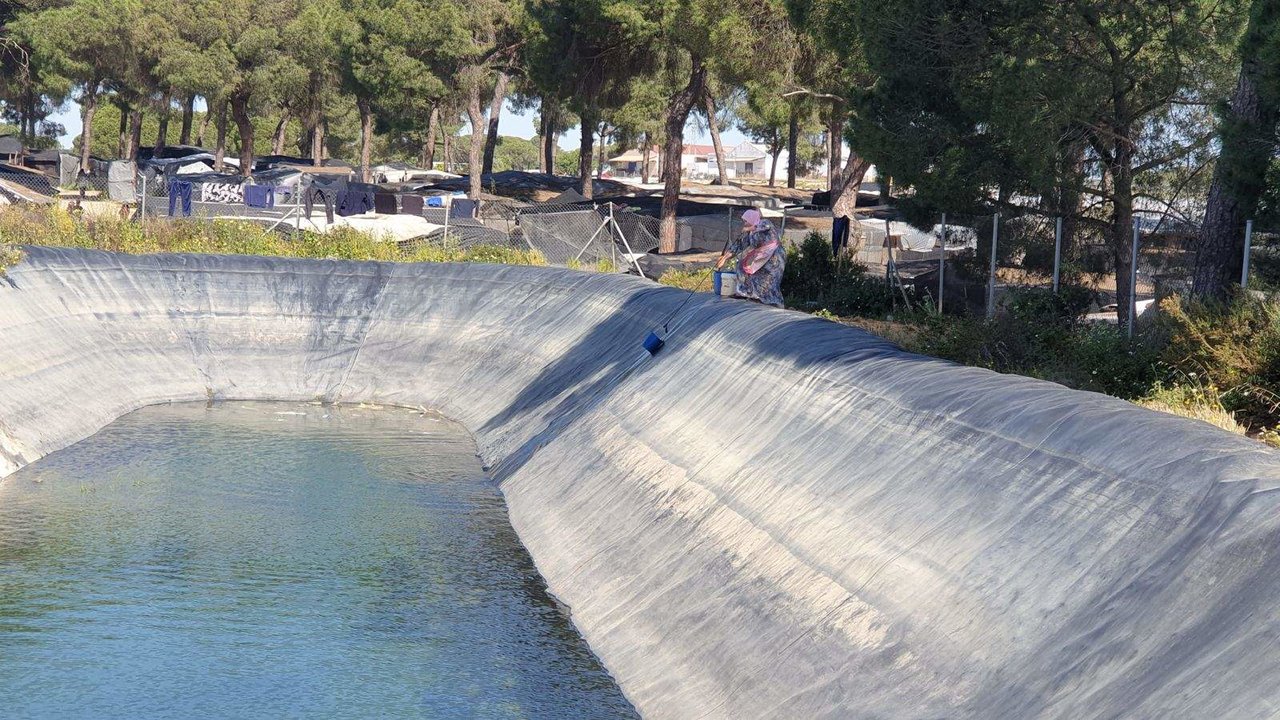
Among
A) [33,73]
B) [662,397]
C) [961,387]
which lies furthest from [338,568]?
[33,73]

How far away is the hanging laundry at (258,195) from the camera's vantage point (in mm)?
41938

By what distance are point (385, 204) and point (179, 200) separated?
11.1 meters

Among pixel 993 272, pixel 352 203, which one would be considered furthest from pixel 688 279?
pixel 352 203

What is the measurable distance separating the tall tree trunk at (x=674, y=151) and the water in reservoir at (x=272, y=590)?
21.0 metres

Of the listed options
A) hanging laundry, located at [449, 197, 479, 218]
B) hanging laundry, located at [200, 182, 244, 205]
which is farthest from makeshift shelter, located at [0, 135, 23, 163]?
hanging laundry, located at [449, 197, 479, 218]

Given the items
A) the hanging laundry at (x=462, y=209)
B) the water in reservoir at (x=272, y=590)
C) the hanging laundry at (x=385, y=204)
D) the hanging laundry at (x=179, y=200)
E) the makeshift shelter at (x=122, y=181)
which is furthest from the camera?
the makeshift shelter at (x=122, y=181)

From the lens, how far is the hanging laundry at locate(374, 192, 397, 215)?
47.1 meters

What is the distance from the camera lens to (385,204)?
47531 millimetres

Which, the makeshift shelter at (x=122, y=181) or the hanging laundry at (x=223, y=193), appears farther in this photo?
the makeshift shelter at (x=122, y=181)

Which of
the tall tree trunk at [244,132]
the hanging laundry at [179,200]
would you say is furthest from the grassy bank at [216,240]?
the tall tree trunk at [244,132]

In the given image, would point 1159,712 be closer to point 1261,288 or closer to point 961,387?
point 961,387

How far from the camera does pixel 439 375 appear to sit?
2564 centimetres

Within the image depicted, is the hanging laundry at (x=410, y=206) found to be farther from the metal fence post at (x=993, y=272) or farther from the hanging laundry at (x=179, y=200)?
the metal fence post at (x=993, y=272)

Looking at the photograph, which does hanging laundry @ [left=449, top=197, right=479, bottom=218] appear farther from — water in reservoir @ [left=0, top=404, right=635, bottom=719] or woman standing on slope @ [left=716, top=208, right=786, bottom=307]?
woman standing on slope @ [left=716, top=208, right=786, bottom=307]
